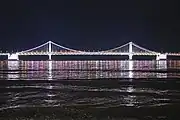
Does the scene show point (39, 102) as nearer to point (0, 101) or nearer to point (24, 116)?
point (0, 101)

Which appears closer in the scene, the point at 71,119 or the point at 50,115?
the point at 71,119

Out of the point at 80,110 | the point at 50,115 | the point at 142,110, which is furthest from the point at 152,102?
the point at 50,115

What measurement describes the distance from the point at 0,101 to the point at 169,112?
328 inches

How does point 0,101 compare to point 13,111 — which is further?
point 0,101

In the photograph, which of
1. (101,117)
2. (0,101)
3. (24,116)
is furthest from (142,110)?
(0,101)

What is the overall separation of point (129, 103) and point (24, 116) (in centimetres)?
576

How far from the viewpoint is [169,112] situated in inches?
622

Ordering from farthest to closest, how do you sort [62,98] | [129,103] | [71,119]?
1. [62,98]
2. [129,103]
3. [71,119]

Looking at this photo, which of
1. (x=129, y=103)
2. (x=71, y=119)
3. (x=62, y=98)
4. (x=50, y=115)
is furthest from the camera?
(x=62, y=98)

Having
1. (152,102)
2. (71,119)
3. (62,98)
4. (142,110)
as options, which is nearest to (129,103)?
(152,102)

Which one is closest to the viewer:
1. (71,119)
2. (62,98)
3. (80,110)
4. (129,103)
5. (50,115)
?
(71,119)

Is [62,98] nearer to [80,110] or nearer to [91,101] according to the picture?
[91,101]

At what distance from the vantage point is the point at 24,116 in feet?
48.5

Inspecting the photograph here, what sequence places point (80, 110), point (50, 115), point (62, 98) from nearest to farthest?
point (50, 115)
point (80, 110)
point (62, 98)
